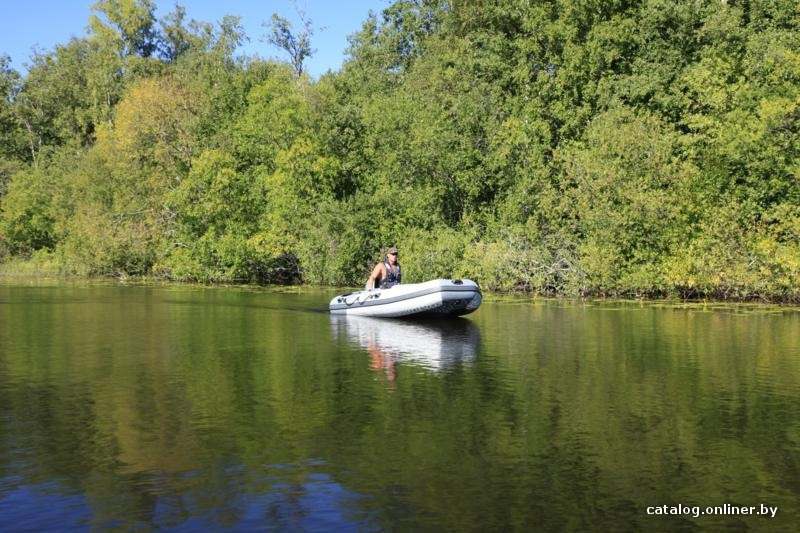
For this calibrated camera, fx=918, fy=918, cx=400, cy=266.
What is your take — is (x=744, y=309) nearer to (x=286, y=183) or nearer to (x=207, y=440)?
(x=207, y=440)

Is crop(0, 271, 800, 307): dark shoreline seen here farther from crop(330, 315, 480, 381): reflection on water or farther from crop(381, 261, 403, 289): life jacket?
crop(330, 315, 480, 381): reflection on water

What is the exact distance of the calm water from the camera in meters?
7.50

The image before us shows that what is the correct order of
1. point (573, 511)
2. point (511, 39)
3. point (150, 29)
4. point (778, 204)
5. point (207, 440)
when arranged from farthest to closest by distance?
point (150, 29)
point (511, 39)
point (778, 204)
point (207, 440)
point (573, 511)

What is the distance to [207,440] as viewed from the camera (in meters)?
9.72

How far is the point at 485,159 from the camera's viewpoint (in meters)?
39.5

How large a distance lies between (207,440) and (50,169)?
5888cm

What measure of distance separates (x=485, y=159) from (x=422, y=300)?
56.4 ft

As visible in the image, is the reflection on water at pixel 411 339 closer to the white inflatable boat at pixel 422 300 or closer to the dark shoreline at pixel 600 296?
the white inflatable boat at pixel 422 300

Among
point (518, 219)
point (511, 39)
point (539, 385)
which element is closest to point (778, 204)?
point (518, 219)

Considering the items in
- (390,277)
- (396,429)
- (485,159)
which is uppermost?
(485,159)

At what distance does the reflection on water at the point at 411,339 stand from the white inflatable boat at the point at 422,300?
0.85 feet

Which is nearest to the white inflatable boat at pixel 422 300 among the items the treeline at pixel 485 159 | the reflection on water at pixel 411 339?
the reflection on water at pixel 411 339

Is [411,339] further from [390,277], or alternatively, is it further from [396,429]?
[396,429]

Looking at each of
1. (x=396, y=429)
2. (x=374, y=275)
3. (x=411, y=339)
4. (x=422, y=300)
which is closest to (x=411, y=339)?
(x=411, y=339)
